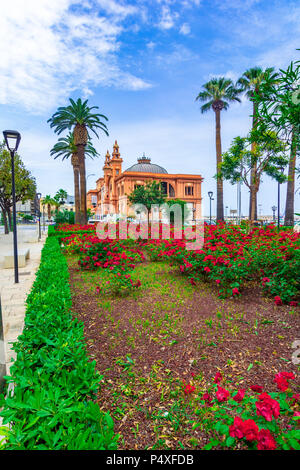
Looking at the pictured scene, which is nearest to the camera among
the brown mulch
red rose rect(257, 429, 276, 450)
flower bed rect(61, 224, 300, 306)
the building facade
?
red rose rect(257, 429, 276, 450)

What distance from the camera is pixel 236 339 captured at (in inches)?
134

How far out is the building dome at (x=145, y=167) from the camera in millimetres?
64312

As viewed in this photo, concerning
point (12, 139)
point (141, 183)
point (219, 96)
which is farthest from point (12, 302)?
point (141, 183)

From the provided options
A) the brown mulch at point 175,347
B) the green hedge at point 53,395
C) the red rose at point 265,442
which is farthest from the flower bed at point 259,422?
the green hedge at point 53,395

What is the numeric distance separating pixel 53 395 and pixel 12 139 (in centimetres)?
686

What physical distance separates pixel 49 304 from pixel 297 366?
9.23ft

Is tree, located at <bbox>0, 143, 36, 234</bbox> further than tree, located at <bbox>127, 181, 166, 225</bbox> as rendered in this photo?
No

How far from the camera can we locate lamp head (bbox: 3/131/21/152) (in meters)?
6.74

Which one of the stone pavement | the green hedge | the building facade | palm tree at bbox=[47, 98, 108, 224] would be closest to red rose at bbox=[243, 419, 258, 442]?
the green hedge

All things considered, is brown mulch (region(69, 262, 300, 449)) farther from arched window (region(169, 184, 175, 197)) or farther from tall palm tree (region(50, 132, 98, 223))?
arched window (region(169, 184, 175, 197))

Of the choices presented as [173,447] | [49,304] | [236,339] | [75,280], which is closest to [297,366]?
[236,339]

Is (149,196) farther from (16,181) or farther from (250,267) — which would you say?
(250,267)

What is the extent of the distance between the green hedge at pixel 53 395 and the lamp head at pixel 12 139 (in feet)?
18.3

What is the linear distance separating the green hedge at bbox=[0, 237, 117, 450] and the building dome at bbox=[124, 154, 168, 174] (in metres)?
63.5
